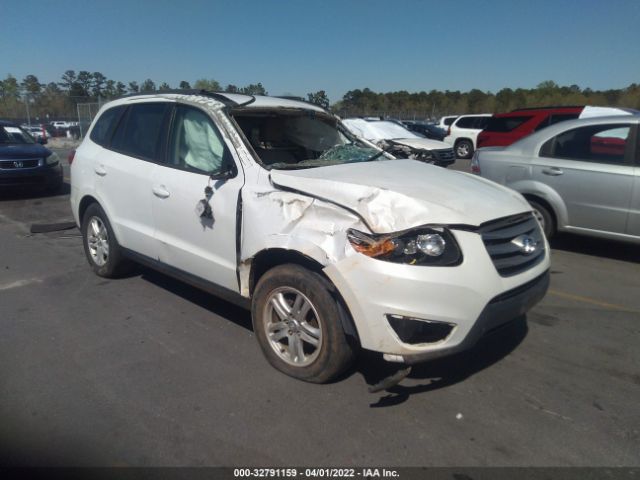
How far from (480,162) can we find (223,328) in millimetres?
4579

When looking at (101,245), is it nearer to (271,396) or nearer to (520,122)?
(271,396)

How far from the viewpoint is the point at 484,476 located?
7.68ft

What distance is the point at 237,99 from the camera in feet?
13.0

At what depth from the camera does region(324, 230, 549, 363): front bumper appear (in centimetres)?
257

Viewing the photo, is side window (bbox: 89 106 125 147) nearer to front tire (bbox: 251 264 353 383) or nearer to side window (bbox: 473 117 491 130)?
front tire (bbox: 251 264 353 383)

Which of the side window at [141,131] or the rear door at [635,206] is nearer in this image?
the side window at [141,131]

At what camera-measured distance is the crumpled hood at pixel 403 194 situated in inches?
107

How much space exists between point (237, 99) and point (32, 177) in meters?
7.87

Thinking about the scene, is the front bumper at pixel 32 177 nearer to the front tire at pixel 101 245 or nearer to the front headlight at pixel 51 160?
the front headlight at pixel 51 160

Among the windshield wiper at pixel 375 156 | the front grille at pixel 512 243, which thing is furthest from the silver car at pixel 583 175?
the front grille at pixel 512 243

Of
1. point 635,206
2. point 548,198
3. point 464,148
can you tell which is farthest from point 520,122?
point 635,206

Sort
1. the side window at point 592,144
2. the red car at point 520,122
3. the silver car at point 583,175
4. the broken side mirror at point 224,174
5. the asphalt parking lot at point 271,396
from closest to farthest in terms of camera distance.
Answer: the asphalt parking lot at point 271,396 → the broken side mirror at point 224,174 → the silver car at point 583,175 → the side window at point 592,144 → the red car at point 520,122

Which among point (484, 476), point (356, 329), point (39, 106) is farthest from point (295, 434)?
point (39, 106)

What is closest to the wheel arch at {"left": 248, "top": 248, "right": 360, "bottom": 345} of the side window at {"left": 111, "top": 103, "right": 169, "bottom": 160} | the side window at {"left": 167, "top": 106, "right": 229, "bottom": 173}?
the side window at {"left": 167, "top": 106, "right": 229, "bottom": 173}
